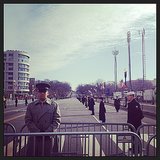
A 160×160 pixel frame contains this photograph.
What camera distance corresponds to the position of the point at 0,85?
245 inches

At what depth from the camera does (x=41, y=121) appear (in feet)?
16.5

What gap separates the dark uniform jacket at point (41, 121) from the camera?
197 inches

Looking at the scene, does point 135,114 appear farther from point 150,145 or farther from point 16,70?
point 16,70

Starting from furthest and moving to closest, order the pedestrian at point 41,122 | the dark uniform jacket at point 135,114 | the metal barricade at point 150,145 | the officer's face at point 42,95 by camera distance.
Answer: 1. the dark uniform jacket at point 135,114
2. the metal barricade at point 150,145
3. the officer's face at point 42,95
4. the pedestrian at point 41,122

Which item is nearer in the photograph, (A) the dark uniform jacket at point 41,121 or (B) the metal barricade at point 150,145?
(A) the dark uniform jacket at point 41,121

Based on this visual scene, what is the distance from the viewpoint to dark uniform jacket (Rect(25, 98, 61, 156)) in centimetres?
501

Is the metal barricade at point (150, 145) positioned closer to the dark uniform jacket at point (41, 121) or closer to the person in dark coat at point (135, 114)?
the person in dark coat at point (135, 114)

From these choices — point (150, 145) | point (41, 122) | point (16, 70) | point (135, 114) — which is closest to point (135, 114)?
point (135, 114)

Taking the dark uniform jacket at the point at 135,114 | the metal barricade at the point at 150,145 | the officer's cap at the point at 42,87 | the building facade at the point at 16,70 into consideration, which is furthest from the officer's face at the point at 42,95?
the building facade at the point at 16,70

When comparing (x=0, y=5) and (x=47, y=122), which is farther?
(x=0, y=5)

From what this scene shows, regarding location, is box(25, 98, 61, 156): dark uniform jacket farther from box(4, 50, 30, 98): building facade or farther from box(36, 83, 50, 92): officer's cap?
box(4, 50, 30, 98): building facade

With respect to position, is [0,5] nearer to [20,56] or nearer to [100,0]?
[100,0]

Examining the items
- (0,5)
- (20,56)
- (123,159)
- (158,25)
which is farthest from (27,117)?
(20,56)

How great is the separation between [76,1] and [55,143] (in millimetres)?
3400
